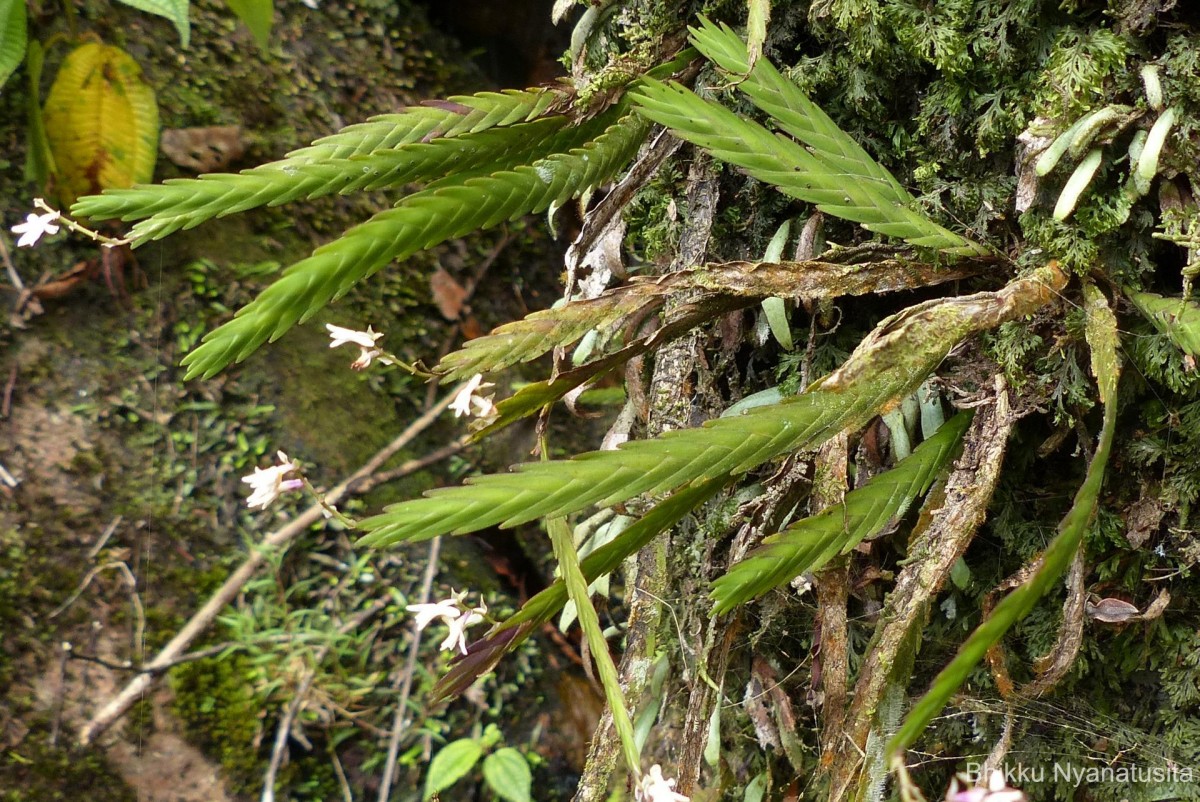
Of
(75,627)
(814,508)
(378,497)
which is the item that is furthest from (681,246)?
(75,627)

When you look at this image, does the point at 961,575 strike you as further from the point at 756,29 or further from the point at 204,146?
the point at 204,146

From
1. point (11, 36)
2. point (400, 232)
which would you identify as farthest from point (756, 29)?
point (11, 36)

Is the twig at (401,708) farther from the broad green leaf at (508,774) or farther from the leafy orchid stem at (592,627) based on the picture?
the leafy orchid stem at (592,627)

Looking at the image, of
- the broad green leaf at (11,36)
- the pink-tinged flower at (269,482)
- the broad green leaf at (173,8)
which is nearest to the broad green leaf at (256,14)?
the broad green leaf at (173,8)

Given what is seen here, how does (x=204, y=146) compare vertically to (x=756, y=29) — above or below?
below

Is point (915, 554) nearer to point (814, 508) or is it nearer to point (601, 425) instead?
point (814, 508)
